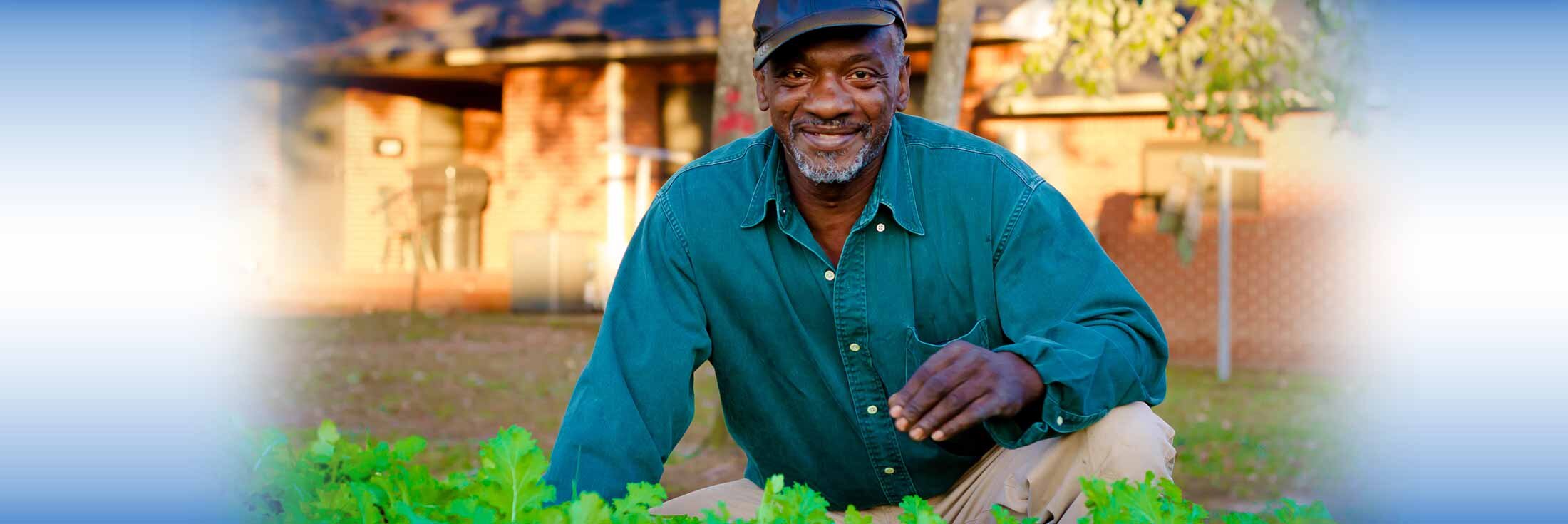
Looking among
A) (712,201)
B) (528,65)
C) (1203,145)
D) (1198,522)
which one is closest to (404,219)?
(528,65)

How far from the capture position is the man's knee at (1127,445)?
2260 millimetres

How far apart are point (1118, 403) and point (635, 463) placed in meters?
0.82

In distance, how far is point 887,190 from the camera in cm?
266

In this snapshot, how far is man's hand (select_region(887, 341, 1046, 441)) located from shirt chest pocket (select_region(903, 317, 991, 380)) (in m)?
0.45

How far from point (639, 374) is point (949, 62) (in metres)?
6.34

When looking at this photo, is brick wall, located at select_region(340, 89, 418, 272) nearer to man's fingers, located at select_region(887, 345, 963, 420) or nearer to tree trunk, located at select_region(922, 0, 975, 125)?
tree trunk, located at select_region(922, 0, 975, 125)

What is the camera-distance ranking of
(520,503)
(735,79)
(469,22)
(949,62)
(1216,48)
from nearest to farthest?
(520,503) → (735,79) → (949,62) → (1216,48) → (469,22)

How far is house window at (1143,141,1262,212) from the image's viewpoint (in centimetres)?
1504

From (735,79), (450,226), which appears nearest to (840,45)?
(735,79)

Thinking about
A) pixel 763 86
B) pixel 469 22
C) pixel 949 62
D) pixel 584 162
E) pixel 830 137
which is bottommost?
pixel 830 137

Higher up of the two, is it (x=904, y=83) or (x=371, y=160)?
(x=371, y=160)

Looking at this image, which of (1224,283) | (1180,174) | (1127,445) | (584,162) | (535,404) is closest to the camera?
(1127,445)

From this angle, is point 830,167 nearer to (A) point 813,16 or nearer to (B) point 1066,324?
(A) point 813,16

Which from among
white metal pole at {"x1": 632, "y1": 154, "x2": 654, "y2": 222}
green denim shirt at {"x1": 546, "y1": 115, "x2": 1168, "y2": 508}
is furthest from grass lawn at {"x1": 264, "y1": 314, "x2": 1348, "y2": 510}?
green denim shirt at {"x1": 546, "y1": 115, "x2": 1168, "y2": 508}
